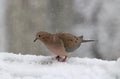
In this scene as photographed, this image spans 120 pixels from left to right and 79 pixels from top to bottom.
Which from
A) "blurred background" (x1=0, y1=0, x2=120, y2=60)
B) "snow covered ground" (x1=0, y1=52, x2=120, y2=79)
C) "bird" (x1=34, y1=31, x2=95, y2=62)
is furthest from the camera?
"blurred background" (x1=0, y1=0, x2=120, y2=60)

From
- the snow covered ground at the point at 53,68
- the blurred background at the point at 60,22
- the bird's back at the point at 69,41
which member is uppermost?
the bird's back at the point at 69,41

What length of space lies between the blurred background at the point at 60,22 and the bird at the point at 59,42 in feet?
7.87

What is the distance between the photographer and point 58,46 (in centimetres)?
232

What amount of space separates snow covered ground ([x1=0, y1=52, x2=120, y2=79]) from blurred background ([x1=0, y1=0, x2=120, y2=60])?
2570 mm

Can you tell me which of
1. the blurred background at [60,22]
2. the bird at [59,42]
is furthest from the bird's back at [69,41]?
the blurred background at [60,22]

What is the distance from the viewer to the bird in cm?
228

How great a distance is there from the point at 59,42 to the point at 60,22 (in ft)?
9.53

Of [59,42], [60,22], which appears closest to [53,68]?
[59,42]

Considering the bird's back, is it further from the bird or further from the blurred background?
the blurred background

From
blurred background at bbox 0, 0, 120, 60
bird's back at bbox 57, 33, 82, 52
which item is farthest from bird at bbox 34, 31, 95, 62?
blurred background at bbox 0, 0, 120, 60

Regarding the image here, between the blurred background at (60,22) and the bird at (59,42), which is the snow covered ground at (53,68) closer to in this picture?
the bird at (59,42)

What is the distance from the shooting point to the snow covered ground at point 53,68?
188 centimetres

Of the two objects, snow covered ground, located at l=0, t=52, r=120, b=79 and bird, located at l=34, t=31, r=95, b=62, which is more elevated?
bird, located at l=34, t=31, r=95, b=62

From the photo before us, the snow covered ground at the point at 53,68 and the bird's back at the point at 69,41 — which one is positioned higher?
the bird's back at the point at 69,41
